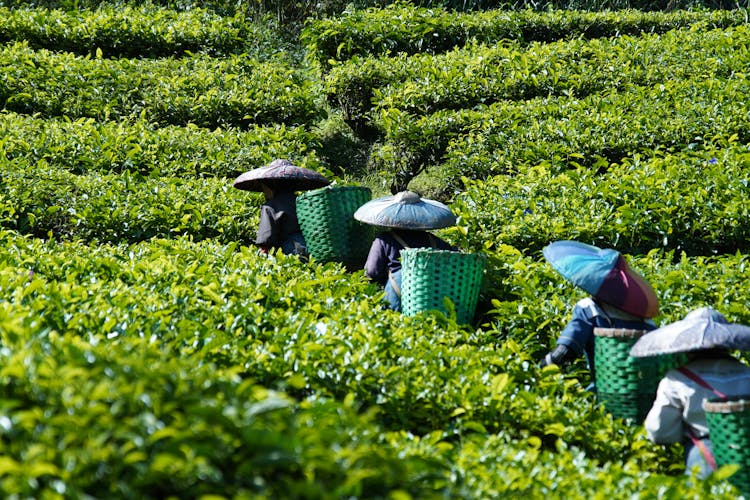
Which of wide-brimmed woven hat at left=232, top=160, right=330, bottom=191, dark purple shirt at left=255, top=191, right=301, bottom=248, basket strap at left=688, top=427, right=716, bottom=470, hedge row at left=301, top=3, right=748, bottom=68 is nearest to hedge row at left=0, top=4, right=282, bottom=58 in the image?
hedge row at left=301, top=3, right=748, bottom=68

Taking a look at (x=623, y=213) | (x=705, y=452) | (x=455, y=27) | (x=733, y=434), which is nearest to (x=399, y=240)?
(x=623, y=213)

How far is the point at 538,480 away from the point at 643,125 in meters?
5.75

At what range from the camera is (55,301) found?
465 cm

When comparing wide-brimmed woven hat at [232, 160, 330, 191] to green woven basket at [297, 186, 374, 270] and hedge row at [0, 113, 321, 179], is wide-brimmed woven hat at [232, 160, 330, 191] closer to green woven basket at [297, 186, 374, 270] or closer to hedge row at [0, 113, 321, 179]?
green woven basket at [297, 186, 374, 270]

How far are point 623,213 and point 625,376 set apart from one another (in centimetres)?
258

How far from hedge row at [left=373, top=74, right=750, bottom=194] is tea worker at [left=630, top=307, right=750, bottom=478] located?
3969mm

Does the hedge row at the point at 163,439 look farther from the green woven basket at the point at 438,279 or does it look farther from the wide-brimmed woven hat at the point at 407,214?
the wide-brimmed woven hat at the point at 407,214

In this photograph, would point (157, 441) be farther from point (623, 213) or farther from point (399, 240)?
point (623, 213)

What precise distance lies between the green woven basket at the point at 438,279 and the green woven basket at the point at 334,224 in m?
0.86

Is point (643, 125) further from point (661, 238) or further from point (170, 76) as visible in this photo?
point (170, 76)

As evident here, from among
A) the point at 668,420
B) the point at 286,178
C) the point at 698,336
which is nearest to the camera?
the point at 698,336

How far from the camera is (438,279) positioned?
539 centimetres

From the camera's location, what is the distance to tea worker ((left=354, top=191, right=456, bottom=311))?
5.77m

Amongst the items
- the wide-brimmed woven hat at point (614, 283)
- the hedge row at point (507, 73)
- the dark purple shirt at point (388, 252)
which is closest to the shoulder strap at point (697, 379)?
the wide-brimmed woven hat at point (614, 283)
